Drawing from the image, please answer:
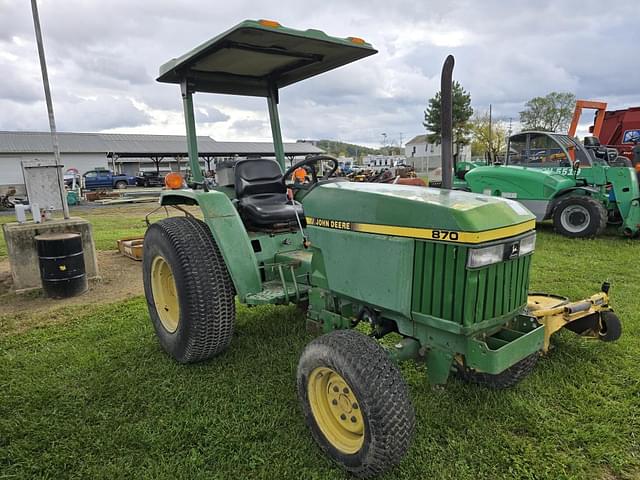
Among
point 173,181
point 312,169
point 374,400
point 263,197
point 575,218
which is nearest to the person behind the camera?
point 374,400

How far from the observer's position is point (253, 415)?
8.18ft

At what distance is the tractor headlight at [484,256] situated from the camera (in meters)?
1.87

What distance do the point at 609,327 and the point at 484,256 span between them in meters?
1.52

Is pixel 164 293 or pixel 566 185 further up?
pixel 566 185

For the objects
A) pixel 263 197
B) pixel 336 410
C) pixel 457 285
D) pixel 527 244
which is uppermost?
pixel 263 197

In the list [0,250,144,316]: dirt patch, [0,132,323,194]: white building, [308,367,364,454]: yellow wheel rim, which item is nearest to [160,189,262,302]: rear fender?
[308,367,364,454]: yellow wheel rim

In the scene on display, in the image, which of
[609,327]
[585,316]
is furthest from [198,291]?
[609,327]

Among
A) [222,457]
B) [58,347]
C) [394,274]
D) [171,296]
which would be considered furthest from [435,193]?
[58,347]

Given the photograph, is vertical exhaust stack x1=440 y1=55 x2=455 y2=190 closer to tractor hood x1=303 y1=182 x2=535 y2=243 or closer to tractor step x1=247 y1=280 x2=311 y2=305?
tractor hood x1=303 y1=182 x2=535 y2=243

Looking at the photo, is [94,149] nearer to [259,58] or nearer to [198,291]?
[259,58]

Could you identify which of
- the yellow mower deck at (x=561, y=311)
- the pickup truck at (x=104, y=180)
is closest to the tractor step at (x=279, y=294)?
the yellow mower deck at (x=561, y=311)

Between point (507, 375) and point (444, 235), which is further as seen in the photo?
point (507, 375)

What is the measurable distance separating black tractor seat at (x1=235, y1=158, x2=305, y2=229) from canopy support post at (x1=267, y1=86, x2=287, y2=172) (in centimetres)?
42

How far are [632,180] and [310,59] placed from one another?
6.03 metres
